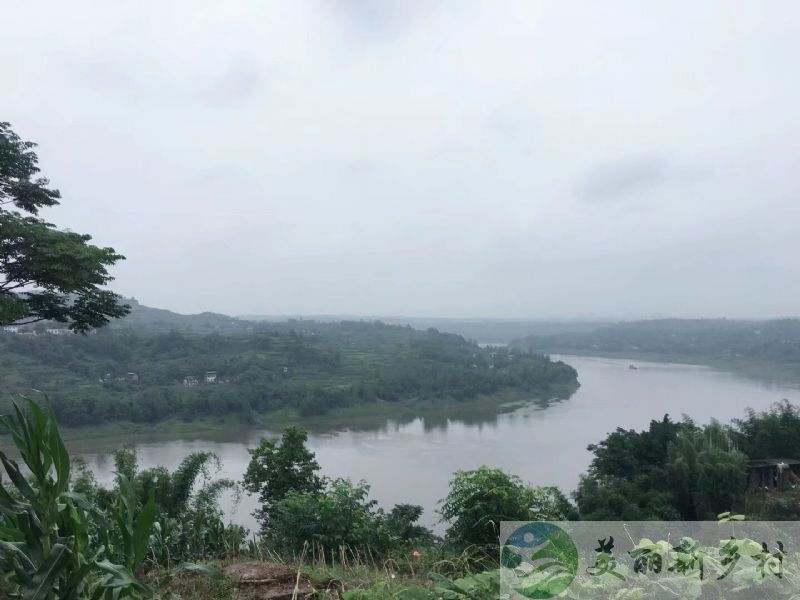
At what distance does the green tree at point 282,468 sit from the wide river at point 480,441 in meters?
1.59

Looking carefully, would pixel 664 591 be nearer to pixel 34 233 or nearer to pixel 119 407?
pixel 34 233

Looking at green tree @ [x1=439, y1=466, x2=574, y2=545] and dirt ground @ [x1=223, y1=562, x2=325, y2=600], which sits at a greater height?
dirt ground @ [x1=223, y1=562, x2=325, y2=600]

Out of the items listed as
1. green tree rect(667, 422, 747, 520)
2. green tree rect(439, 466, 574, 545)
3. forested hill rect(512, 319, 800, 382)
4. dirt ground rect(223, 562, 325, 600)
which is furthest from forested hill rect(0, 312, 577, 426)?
green tree rect(667, 422, 747, 520)

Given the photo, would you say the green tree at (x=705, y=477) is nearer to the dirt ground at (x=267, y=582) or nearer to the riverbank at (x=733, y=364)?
the dirt ground at (x=267, y=582)

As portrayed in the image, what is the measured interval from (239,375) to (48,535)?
59.3ft

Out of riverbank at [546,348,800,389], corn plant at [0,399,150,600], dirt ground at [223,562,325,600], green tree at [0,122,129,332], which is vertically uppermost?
green tree at [0,122,129,332]

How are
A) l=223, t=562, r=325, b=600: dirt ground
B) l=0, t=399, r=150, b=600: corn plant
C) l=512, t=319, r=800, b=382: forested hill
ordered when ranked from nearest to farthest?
l=0, t=399, r=150, b=600: corn plant
l=223, t=562, r=325, b=600: dirt ground
l=512, t=319, r=800, b=382: forested hill

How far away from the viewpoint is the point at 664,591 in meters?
0.75

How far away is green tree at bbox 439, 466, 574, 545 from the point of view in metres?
2.49

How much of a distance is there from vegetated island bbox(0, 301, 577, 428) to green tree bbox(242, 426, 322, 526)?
6.04 metres

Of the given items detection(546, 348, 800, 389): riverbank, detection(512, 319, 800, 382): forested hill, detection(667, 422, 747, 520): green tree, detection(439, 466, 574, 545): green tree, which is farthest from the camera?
detection(512, 319, 800, 382): forested hill

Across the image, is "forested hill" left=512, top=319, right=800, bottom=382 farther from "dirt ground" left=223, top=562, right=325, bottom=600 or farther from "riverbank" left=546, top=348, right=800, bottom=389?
"dirt ground" left=223, top=562, right=325, bottom=600

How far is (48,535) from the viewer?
0.98 metres

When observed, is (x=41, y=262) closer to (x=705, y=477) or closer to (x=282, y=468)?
(x=282, y=468)
